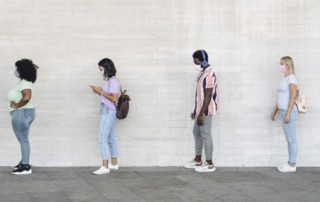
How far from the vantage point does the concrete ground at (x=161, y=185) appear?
6.43 m

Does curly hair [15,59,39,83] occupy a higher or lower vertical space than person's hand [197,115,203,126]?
higher

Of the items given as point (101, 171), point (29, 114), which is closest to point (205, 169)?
point (101, 171)

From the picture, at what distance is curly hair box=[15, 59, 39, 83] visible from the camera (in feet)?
25.4

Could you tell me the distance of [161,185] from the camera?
7.16m

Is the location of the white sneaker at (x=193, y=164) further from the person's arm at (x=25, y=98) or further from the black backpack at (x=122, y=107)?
the person's arm at (x=25, y=98)

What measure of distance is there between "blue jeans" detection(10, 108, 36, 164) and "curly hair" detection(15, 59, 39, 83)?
18.7 inches

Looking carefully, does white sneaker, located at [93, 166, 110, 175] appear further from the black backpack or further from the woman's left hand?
the woman's left hand

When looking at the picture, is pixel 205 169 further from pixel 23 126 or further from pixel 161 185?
pixel 23 126

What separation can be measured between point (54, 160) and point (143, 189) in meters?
2.14

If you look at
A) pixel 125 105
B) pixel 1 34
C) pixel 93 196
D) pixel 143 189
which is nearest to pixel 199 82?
pixel 125 105

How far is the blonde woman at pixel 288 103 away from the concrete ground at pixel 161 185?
0.44 m

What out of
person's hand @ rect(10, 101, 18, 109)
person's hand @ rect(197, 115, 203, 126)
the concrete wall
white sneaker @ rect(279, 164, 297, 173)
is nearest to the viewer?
person's hand @ rect(10, 101, 18, 109)

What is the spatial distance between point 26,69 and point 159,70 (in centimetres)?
201

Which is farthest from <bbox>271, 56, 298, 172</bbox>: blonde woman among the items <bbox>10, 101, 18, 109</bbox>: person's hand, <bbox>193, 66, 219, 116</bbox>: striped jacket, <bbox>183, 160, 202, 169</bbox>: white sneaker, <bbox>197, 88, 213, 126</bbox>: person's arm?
<bbox>10, 101, 18, 109</bbox>: person's hand
